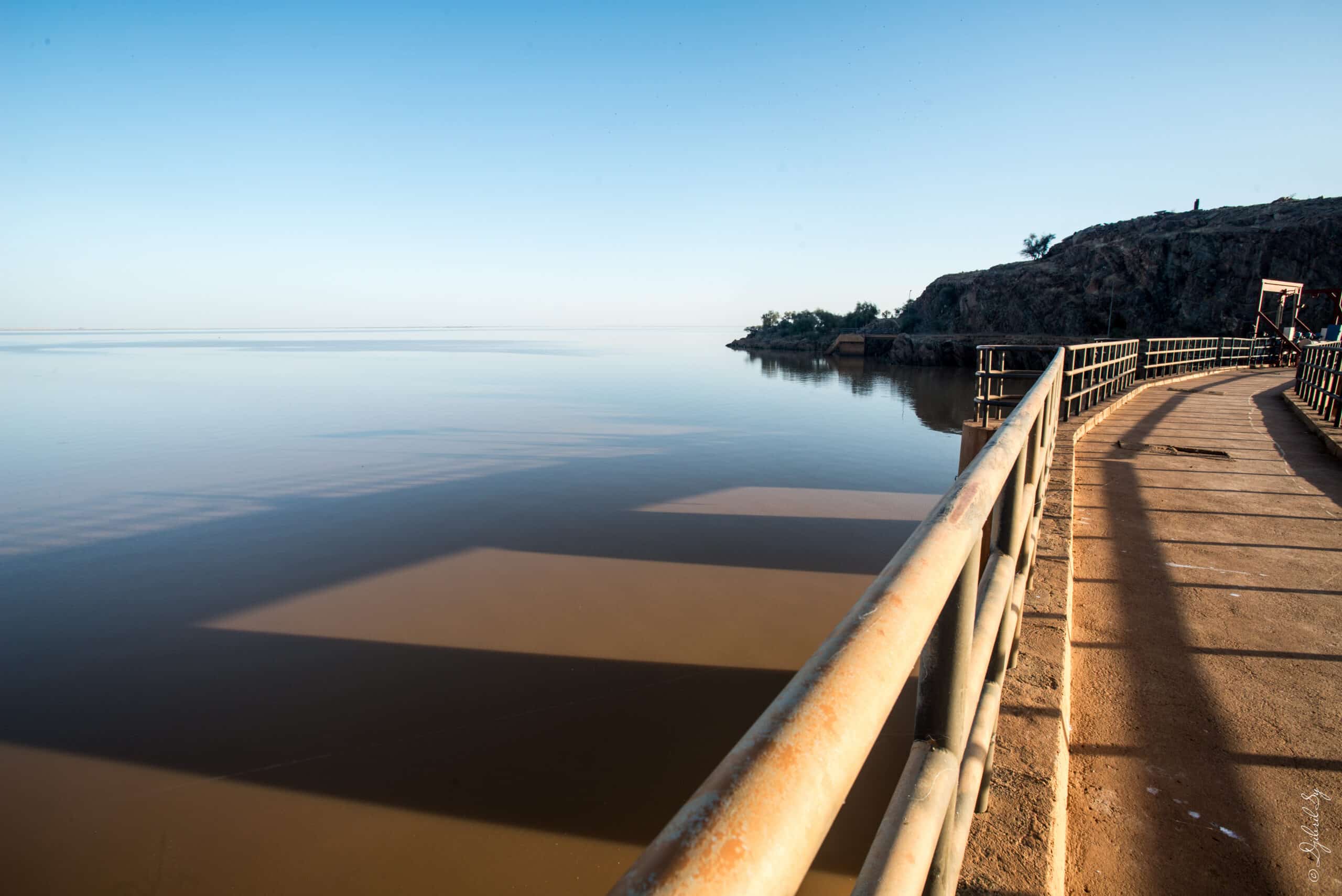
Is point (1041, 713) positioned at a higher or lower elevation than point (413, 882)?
higher

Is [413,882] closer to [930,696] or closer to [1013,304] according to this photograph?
[930,696]

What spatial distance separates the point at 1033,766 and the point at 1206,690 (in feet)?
4.24

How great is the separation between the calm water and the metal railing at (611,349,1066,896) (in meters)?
3.27

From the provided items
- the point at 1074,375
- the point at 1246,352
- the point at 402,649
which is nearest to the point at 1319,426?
the point at 1074,375

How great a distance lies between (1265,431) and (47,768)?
13.1 m

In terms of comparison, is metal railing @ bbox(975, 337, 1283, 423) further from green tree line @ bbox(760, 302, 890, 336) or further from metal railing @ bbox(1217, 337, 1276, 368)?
green tree line @ bbox(760, 302, 890, 336)

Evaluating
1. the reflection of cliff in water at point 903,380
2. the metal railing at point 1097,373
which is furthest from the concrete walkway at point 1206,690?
the reflection of cliff in water at point 903,380

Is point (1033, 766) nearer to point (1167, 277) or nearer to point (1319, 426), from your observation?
point (1319, 426)

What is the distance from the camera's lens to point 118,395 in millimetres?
31250

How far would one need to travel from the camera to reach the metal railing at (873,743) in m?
0.46

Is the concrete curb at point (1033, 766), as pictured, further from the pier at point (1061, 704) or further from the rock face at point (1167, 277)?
the rock face at point (1167, 277)

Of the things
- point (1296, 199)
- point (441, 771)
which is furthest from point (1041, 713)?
point (1296, 199)

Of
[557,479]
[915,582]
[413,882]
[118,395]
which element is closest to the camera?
[915,582]

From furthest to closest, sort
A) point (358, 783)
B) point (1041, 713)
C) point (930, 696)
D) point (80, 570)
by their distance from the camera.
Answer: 1. point (80, 570)
2. point (358, 783)
3. point (1041, 713)
4. point (930, 696)
